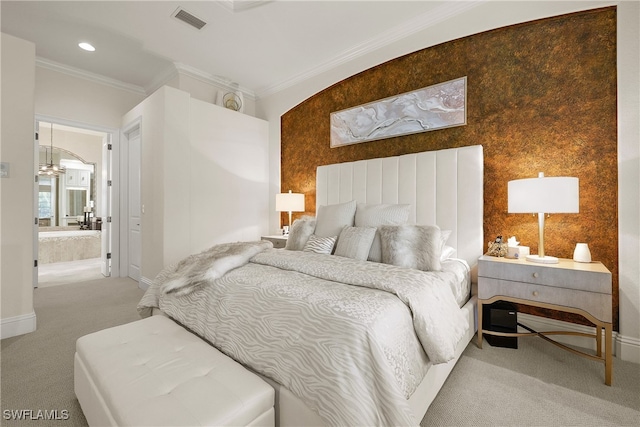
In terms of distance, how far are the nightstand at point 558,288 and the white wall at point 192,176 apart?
10.7ft

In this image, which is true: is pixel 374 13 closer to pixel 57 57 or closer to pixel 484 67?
pixel 484 67

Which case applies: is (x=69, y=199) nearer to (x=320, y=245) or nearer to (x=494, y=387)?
(x=320, y=245)

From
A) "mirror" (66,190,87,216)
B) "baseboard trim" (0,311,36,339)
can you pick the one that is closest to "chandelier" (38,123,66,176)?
"mirror" (66,190,87,216)

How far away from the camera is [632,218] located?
2.04m

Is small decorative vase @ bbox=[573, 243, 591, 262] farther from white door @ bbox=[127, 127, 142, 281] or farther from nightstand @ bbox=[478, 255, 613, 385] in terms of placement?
white door @ bbox=[127, 127, 142, 281]

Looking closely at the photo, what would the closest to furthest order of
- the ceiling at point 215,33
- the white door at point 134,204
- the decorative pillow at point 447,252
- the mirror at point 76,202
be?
1. the decorative pillow at point 447,252
2. the ceiling at point 215,33
3. the white door at point 134,204
4. the mirror at point 76,202

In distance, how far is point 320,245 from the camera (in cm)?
259

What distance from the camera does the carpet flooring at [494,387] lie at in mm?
1497

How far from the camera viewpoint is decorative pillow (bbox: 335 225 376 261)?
2.34 meters

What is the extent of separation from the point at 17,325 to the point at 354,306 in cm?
310

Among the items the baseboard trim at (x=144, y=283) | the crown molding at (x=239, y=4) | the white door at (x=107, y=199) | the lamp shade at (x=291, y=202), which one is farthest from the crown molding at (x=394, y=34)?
the baseboard trim at (x=144, y=283)

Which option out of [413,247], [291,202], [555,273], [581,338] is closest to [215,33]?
[291,202]

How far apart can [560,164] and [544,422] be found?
1.91 m

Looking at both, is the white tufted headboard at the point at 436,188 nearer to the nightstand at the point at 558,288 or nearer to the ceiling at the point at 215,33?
the nightstand at the point at 558,288
